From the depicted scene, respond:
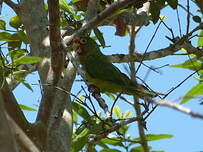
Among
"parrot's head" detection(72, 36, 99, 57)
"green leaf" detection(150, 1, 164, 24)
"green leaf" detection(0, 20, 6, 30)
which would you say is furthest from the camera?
"parrot's head" detection(72, 36, 99, 57)

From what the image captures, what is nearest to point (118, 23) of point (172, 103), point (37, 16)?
point (37, 16)

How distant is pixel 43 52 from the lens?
11.5ft

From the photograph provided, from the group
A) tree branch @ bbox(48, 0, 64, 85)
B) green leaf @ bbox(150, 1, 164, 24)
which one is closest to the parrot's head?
green leaf @ bbox(150, 1, 164, 24)

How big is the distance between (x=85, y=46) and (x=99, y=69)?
36cm

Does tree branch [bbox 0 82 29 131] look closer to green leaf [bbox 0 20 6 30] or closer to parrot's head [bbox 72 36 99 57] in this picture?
green leaf [bbox 0 20 6 30]

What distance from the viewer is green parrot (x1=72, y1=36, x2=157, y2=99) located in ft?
13.9

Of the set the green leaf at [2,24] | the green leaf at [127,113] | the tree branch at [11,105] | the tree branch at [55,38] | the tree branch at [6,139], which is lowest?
the tree branch at [6,139]

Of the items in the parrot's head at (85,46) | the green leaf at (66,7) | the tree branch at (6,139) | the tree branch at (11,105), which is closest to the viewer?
the tree branch at (6,139)

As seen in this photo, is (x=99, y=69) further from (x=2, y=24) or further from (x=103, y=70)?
(x=2, y=24)

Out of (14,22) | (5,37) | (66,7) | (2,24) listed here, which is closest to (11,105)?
(5,37)

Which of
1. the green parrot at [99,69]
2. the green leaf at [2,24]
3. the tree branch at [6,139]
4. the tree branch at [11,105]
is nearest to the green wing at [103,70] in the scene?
the green parrot at [99,69]

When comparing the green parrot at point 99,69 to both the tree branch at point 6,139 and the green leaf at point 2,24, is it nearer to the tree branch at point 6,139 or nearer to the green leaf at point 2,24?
the green leaf at point 2,24

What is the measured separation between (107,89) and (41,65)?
1.00 meters

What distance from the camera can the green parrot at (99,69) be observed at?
4246 millimetres
